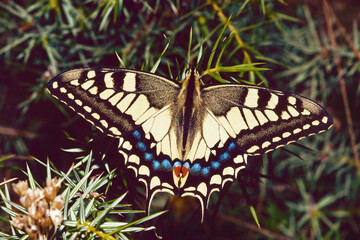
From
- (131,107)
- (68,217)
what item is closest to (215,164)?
(131,107)

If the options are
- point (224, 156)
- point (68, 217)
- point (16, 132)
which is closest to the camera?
point (68, 217)

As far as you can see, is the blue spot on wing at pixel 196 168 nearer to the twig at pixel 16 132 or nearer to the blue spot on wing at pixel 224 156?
the blue spot on wing at pixel 224 156

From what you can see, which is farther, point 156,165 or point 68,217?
point 156,165

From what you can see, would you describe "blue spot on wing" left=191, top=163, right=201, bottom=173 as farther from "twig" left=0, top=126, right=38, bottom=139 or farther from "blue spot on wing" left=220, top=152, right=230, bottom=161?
"twig" left=0, top=126, right=38, bottom=139

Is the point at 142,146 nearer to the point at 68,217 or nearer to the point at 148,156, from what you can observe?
the point at 148,156

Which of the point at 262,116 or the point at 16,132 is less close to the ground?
the point at 262,116

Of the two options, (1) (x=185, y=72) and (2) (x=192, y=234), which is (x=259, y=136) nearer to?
(1) (x=185, y=72)
